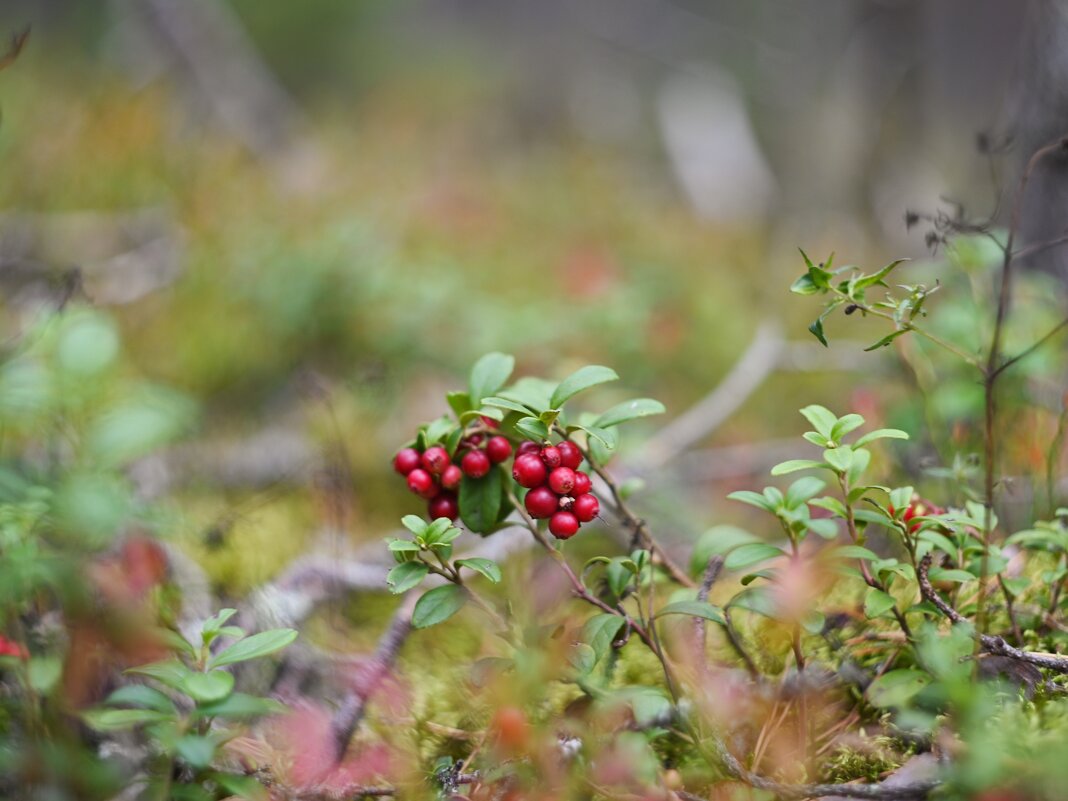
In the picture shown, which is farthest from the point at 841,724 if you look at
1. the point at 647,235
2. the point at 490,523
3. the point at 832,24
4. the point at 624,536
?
the point at 832,24

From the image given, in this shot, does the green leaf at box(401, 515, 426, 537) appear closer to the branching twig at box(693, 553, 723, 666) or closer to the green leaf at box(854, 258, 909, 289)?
the branching twig at box(693, 553, 723, 666)

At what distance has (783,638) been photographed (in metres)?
1.53

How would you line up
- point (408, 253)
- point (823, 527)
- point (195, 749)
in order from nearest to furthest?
point (195, 749)
point (823, 527)
point (408, 253)

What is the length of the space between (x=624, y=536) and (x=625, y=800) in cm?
109

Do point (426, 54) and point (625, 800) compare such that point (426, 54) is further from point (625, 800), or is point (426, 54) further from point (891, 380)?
point (625, 800)

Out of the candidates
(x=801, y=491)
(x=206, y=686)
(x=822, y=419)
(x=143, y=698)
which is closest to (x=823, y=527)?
(x=801, y=491)

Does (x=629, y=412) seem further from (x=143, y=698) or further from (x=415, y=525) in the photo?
(x=143, y=698)

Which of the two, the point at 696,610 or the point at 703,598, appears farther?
the point at 703,598

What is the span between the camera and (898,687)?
3.60 ft

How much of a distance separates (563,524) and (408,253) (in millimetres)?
3355

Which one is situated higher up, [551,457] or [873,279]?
[873,279]

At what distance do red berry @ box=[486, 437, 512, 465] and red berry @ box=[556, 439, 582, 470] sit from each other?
0.34 ft

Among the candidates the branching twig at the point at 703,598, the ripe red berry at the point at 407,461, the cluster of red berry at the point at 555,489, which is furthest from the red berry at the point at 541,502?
the branching twig at the point at 703,598

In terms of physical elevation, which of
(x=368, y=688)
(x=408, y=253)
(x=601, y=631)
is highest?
(x=408, y=253)
